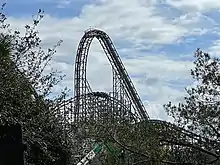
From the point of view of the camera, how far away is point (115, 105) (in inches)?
728

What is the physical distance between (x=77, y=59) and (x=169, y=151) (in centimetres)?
1496

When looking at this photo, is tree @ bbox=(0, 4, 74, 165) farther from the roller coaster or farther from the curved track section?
the curved track section

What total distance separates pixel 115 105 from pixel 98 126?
6637 millimetres

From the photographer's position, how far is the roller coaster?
35.9 ft

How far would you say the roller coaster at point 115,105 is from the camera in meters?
10.9

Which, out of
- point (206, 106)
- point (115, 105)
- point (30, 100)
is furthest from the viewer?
point (115, 105)

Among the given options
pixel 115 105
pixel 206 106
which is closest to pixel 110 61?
pixel 115 105

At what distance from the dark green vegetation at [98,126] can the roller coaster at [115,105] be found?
3cm

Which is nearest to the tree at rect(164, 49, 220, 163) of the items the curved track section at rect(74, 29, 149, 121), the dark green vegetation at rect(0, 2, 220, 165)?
the dark green vegetation at rect(0, 2, 220, 165)

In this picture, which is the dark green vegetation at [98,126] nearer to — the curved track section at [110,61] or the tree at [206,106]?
the tree at [206,106]

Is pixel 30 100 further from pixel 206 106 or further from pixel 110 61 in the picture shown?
pixel 110 61

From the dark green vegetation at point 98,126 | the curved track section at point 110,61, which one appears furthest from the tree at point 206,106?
the curved track section at point 110,61

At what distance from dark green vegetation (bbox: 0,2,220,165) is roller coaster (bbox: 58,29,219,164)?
3cm

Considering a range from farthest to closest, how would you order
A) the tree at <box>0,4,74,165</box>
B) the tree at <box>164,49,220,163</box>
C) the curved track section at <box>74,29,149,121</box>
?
the curved track section at <box>74,29,149,121</box> → the tree at <box>164,49,220,163</box> → the tree at <box>0,4,74,165</box>
